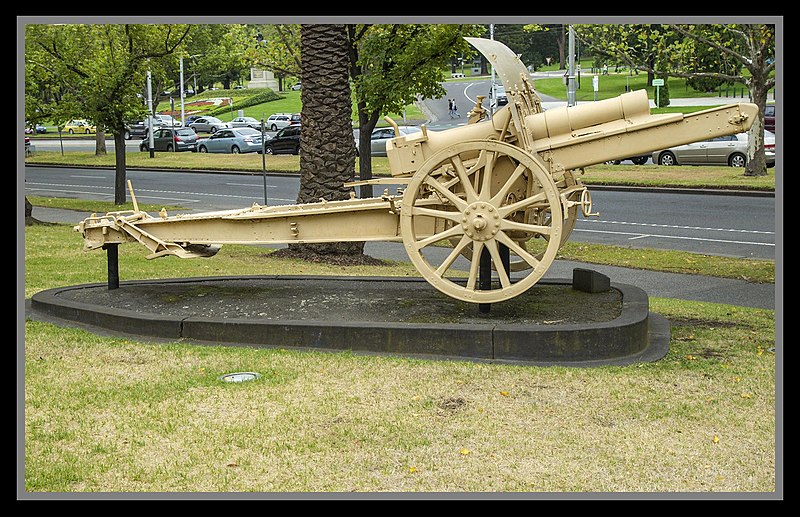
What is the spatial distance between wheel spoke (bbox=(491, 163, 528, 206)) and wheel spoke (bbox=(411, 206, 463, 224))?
0.32 m

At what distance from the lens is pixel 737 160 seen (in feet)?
101

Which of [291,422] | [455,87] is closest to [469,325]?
[291,422]

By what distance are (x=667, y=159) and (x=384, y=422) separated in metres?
27.7

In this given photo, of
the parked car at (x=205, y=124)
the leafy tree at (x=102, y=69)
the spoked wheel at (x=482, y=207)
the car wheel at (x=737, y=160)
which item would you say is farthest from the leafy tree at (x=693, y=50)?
the parked car at (x=205, y=124)

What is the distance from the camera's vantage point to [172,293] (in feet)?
33.7

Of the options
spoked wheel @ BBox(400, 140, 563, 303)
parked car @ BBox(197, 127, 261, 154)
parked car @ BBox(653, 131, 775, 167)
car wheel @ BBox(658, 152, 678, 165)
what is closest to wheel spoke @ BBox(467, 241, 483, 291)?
spoked wheel @ BBox(400, 140, 563, 303)

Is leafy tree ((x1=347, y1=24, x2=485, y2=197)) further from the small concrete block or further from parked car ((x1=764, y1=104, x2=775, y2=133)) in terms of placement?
parked car ((x1=764, y1=104, x2=775, y2=133))

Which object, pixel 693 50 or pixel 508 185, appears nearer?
pixel 508 185

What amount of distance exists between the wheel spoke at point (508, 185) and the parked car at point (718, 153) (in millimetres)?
22715

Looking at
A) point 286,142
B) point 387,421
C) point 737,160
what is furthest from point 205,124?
point 387,421

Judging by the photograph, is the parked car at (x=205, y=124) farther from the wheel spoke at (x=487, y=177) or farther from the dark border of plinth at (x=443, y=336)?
the wheel spoke at (x=487, y=177)

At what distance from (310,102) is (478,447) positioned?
891cm

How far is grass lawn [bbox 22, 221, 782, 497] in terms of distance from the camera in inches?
224

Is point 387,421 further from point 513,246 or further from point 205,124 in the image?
point 205,124
